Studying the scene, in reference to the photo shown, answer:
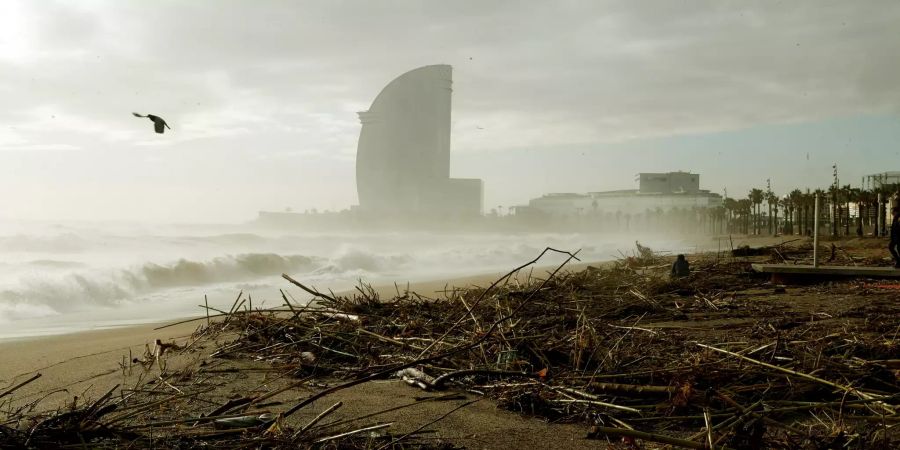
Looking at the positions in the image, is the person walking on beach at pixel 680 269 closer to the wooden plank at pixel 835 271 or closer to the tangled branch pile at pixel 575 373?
the wooden plank at pixel 835 271

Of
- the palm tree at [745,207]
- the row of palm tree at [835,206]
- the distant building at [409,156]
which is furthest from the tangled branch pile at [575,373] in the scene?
the distant building at [409,156]

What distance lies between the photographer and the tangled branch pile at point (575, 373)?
8.32ft

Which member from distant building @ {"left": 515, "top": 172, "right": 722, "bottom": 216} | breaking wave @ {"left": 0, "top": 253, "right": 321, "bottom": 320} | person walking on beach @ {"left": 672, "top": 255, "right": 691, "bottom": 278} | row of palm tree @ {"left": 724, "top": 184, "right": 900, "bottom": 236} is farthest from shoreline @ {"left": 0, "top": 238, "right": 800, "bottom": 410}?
distant building @ {"left": 515, "top": 172, "right": 722, "bottom": 216}

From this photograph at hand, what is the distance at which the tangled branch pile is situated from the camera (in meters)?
2.54

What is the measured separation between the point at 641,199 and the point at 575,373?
4565 inches

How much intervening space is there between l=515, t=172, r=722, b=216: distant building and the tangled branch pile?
103862 millimetres

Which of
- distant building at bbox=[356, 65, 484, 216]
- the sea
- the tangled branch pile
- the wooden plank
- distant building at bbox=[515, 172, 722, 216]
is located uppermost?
distant building at bbox=[356, 65, 484, 216]

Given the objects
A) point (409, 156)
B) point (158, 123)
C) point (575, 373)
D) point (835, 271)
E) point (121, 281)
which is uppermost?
point (409, 156)

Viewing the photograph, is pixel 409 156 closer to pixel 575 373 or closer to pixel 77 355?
pixel 77 355

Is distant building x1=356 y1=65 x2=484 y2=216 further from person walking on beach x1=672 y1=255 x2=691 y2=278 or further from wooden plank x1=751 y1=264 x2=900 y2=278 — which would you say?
wooden plank x1=751 y1=264 x2=900 y2=278

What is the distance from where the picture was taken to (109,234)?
35.9 m

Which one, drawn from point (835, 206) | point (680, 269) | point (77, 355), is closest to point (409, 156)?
point (835, 206)

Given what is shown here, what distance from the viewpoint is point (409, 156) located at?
156625 mm

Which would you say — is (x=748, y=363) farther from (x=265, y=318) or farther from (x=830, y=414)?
(x=265, y=318)
